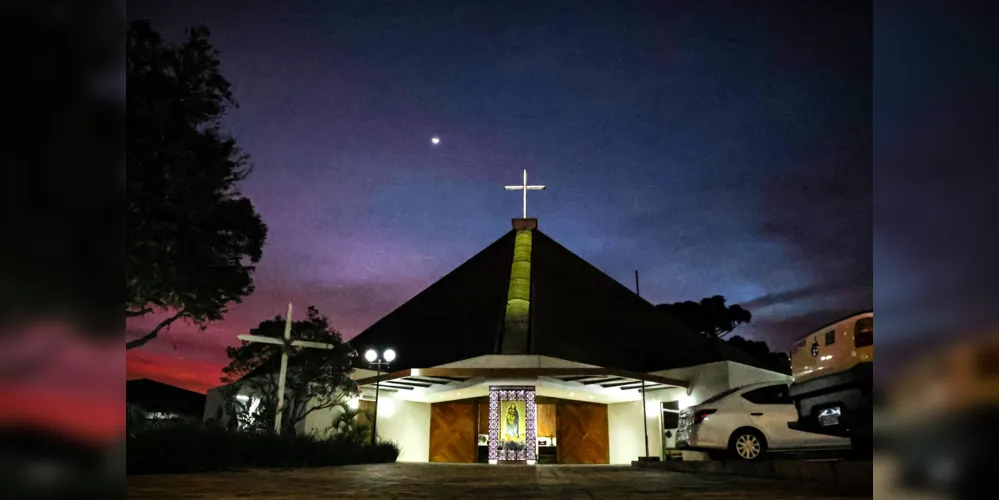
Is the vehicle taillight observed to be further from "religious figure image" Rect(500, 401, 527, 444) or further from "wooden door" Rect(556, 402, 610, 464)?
"wooden door" Rect(556, 402, 610, 464)

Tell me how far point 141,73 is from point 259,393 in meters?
14.9

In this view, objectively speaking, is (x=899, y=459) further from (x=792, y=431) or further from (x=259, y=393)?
(x=259, y=393)

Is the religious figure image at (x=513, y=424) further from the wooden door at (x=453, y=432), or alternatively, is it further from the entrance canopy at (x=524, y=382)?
the wooden door at (x=453, y=432)

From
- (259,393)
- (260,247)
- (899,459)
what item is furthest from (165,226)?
(259,393)

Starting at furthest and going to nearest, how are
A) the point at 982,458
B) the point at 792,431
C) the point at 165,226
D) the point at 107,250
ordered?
the point at 792,431 < the point at 165,226 < the point at 107,250 < the point at 982,458

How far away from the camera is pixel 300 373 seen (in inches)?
768

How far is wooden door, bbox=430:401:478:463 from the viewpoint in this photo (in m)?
24.8

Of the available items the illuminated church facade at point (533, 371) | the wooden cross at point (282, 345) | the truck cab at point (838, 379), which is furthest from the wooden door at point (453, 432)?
the truck cab at point (838, 379)

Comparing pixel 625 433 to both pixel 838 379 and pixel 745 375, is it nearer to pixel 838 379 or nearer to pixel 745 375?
pixel 745 375

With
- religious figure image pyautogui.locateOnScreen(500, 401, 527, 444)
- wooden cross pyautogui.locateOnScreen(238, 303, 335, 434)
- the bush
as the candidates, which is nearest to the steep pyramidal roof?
religious figure image pyautogui.locateOnScreen(500, 401, 527, 444)

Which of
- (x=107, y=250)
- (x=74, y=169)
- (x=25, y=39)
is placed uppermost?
(x=25, y=39)

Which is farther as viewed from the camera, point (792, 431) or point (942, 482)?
point (792, 431)

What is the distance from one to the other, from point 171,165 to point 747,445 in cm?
933

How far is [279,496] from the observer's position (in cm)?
434
